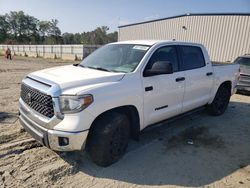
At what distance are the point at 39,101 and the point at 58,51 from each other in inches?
1515

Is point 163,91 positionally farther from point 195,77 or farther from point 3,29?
point 3,29

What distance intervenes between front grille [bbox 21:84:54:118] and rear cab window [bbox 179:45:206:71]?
107 inches

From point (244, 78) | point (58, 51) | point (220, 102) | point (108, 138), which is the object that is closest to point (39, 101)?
point (108, 138)

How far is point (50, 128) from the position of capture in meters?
3.06

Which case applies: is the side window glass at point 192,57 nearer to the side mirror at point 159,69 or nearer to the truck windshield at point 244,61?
the side mirror at point 159,69

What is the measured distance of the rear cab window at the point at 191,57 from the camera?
4.74 m

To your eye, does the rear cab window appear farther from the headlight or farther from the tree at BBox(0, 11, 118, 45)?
the tree at BBox(0, 11, 118, 45)

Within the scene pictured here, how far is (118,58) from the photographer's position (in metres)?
4.23

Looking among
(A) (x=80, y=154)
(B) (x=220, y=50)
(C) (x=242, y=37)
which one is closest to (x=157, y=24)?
(B) (x=220, y=50)

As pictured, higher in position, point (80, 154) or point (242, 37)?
point (242, 37)

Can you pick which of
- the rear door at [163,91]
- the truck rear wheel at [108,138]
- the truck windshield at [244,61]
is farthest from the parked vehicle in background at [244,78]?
the truck rear wheel at [108,138]

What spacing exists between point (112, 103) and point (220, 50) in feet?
63.6

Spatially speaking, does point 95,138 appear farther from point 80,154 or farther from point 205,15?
point 205,15

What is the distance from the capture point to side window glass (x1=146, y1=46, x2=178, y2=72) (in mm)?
4030
